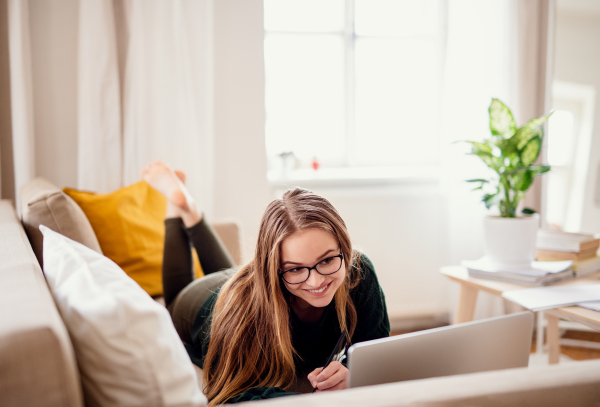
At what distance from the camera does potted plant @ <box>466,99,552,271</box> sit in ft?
5.32

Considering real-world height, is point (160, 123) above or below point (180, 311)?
above

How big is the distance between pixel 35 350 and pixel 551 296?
4.31 ft

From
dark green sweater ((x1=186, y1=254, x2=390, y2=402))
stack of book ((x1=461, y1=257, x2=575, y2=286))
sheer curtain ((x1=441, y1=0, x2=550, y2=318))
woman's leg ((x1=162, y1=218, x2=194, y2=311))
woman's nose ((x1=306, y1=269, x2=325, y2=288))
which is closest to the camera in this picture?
woman's nose ((x1=306, y1=269, x2=325, y2=288))

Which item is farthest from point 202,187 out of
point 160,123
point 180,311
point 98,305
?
point 98,305

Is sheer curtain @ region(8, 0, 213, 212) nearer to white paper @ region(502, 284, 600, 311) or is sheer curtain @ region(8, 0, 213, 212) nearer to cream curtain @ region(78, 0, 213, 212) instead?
cream curtain @ region(78, 0, 213, 212)

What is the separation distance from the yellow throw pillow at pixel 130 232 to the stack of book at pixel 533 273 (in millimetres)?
1057

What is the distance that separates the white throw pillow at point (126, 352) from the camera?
0.58 meters

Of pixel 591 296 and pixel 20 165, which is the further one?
pixel 20 165

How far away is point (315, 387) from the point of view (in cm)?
99

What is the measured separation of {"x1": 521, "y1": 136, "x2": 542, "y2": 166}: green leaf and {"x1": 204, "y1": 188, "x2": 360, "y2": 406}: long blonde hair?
0.80 meters

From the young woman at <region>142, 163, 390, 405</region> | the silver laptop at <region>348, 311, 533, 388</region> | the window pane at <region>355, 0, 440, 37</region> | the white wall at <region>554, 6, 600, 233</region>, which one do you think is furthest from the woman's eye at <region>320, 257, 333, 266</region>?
the window pane at <region>355, 0, 440, 37</region>

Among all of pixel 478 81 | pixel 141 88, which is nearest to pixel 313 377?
pixel 141 88

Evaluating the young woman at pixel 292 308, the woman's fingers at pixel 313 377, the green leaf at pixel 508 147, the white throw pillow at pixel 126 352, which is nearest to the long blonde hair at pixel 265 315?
the young woman at pixel 292 308

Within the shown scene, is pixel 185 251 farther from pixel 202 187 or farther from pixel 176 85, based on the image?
pixel 176 85
